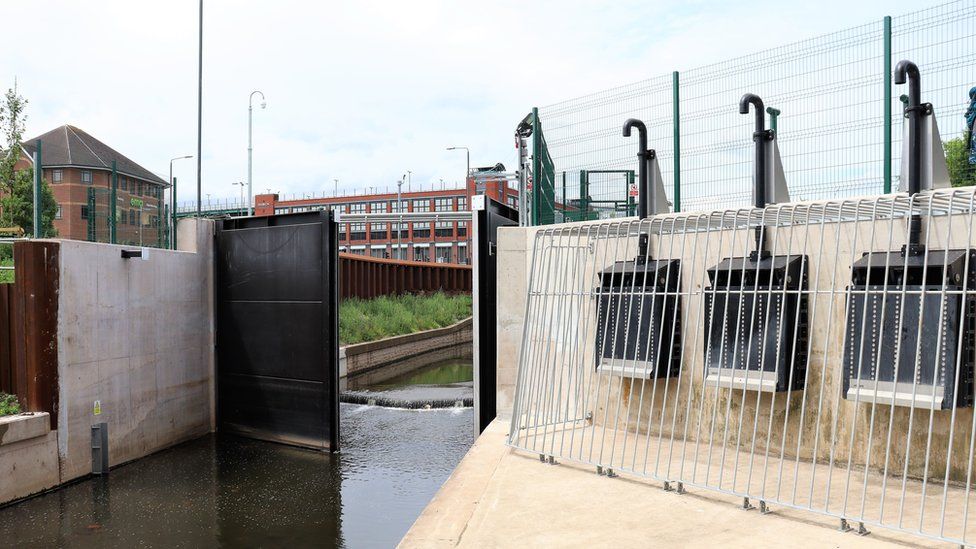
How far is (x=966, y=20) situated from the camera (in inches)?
263

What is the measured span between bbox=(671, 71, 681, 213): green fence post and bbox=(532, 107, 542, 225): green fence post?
2.07 metres

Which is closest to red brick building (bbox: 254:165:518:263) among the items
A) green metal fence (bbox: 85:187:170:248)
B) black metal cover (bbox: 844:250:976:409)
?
green metal fence (bbox: 85:187:170:248)

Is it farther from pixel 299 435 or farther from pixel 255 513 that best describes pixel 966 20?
pixel 299 435

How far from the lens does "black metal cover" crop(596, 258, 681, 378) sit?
776 centimetres

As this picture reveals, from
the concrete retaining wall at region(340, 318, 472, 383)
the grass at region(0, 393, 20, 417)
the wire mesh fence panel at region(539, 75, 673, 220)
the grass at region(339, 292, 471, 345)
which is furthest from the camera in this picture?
the grass at region(339, 292, 471, 345)

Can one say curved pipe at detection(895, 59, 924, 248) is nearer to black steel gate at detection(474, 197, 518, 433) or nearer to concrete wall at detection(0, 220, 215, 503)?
black steel gate at detection(474, 197, 518, 433)

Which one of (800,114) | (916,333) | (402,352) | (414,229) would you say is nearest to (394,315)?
(402,352)

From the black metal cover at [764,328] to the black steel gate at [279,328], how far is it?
23.4 feet

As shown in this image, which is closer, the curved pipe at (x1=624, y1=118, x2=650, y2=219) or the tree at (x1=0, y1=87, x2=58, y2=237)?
the curved pipe at (x1=624, y1=118, x2=650, y2=219)

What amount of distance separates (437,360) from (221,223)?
1392cm

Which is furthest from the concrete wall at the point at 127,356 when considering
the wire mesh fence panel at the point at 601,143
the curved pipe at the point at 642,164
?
the curved pipe at the point at 642,164

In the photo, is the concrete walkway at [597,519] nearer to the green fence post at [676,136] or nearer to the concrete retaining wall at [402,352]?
the green fence post at [676,136]

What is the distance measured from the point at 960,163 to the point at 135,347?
443 inches

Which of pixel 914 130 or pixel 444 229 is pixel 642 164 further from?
pixel 444 229
